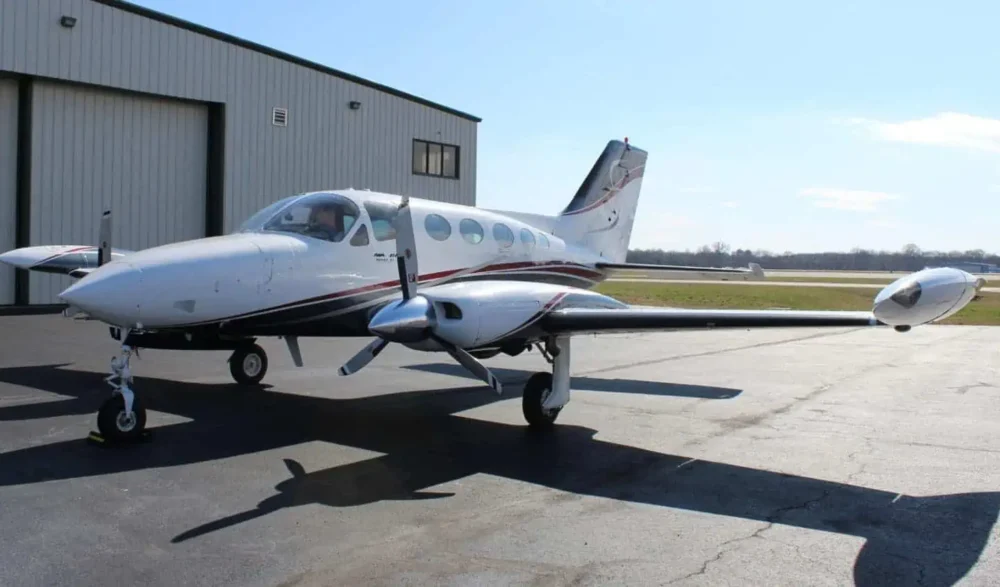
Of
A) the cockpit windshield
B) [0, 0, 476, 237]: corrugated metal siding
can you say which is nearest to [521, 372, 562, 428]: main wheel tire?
the cockpit windshield

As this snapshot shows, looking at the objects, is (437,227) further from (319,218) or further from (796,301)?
(796,301)

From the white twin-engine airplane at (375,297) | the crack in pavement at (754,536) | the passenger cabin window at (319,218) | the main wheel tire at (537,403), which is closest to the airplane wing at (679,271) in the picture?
the white twin-engine airplane at (375,297)

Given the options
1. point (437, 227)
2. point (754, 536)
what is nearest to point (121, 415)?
point (437, 227)

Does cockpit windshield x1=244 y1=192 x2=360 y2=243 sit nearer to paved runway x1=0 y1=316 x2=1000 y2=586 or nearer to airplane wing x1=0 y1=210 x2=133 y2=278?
paved runway x1=0 y1=316 x2=1000 y2=586

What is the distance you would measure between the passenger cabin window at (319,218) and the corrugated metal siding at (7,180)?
15.6 m

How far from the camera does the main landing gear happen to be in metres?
9.39

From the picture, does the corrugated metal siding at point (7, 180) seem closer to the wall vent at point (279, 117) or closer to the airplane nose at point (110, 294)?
the wall vent at point (279, 117)

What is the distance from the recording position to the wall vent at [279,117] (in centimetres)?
2675

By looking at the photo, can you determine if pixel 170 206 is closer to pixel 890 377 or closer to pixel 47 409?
pixel 47 409

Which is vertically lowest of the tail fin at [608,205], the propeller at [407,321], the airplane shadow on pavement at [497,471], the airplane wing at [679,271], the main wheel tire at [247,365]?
the airplane shadow on pavement at [497,471]

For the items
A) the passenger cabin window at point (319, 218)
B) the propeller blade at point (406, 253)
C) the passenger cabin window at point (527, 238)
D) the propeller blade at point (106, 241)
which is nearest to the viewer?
the propeller blade at point (406, 253)

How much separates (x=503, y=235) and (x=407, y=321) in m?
4.92

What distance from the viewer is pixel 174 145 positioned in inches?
983

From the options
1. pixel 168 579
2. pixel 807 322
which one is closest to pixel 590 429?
pixel 807 322
